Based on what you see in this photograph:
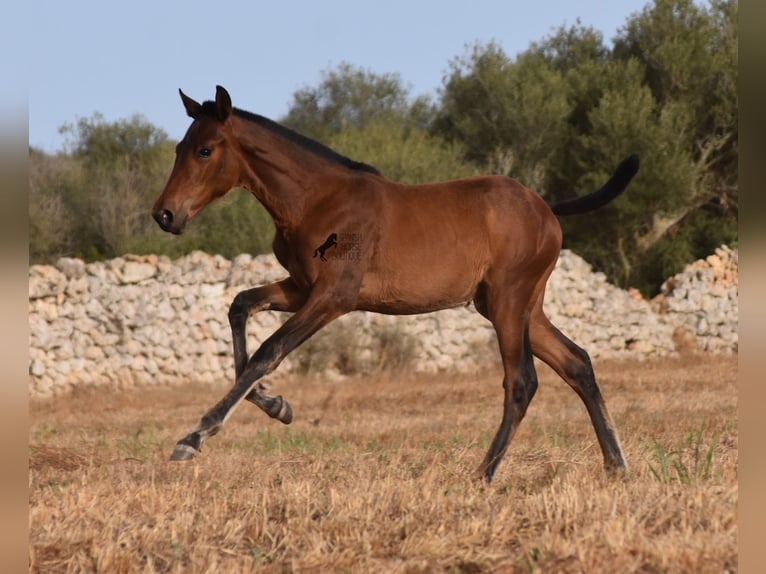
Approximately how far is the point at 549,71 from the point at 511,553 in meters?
30.0

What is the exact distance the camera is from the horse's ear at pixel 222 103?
694 cm

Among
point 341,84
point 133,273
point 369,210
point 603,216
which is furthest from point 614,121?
point 369,210

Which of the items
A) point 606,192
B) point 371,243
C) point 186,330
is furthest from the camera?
point 186,330

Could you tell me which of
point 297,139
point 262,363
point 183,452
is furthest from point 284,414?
point 297,139

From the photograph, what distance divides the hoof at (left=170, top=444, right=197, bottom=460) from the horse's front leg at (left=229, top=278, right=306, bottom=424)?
72 cm

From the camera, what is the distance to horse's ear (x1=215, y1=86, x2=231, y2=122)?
6938 mm

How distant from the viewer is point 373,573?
175 inches

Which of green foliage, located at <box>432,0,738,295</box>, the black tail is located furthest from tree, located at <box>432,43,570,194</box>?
the black tail

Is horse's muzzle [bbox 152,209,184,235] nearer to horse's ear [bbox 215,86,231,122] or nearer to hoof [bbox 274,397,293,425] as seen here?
horse's ear [bbox 215,86,231,122]

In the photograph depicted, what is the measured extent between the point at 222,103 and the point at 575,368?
301 cm

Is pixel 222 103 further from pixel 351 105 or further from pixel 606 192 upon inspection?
pixel 351 105

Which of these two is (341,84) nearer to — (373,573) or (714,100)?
(714,100)

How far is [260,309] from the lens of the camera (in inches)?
281
